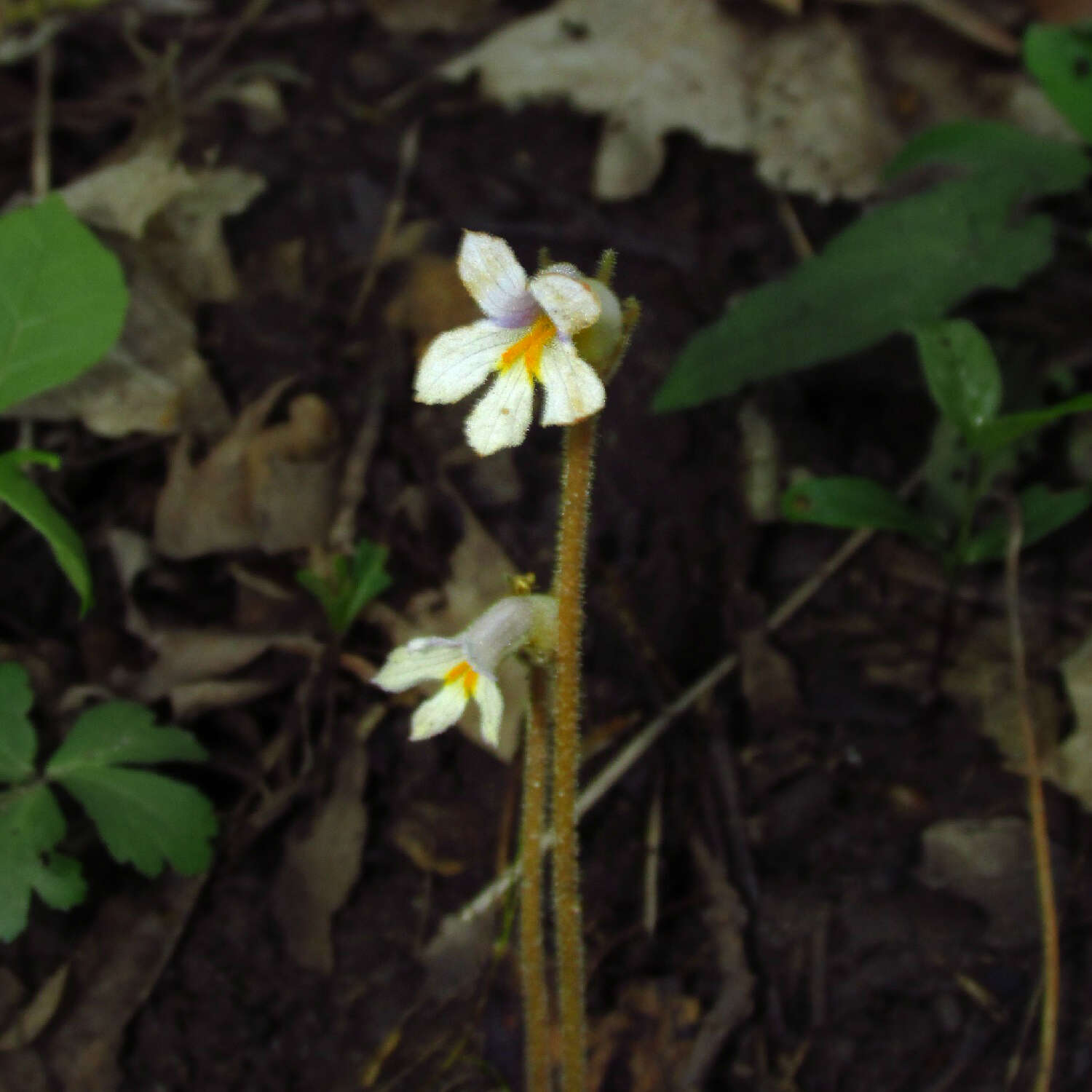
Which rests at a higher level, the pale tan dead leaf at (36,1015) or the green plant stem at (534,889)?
the green plant stem at (534,889)

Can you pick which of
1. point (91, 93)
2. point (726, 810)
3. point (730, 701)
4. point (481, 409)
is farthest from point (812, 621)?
point (91, 93)

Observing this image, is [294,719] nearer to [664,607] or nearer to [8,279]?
[664,607]

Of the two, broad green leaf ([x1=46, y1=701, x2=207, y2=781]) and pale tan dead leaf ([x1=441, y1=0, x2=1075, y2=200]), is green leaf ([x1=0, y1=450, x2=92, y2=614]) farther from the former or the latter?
pale tan dead leaf ([x1=441, y1=0, x2=1075, y2=200])

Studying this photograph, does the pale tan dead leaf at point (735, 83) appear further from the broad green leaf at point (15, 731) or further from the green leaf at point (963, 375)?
the broad green leaf at point (15, 731)

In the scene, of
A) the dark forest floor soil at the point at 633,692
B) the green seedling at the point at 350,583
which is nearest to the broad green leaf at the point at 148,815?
the dark forest floor soil at the point at 633,692

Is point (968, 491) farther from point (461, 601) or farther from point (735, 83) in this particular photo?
point (735, 83)

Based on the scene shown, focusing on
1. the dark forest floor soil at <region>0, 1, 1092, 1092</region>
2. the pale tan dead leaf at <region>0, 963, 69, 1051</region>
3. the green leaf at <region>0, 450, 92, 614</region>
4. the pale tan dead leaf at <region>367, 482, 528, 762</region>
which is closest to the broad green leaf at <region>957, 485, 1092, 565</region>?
the dark forest floor soil at <region>0, 1, 1092, 1092</region>

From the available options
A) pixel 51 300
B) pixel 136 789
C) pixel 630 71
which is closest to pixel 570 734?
pixel 136 789
